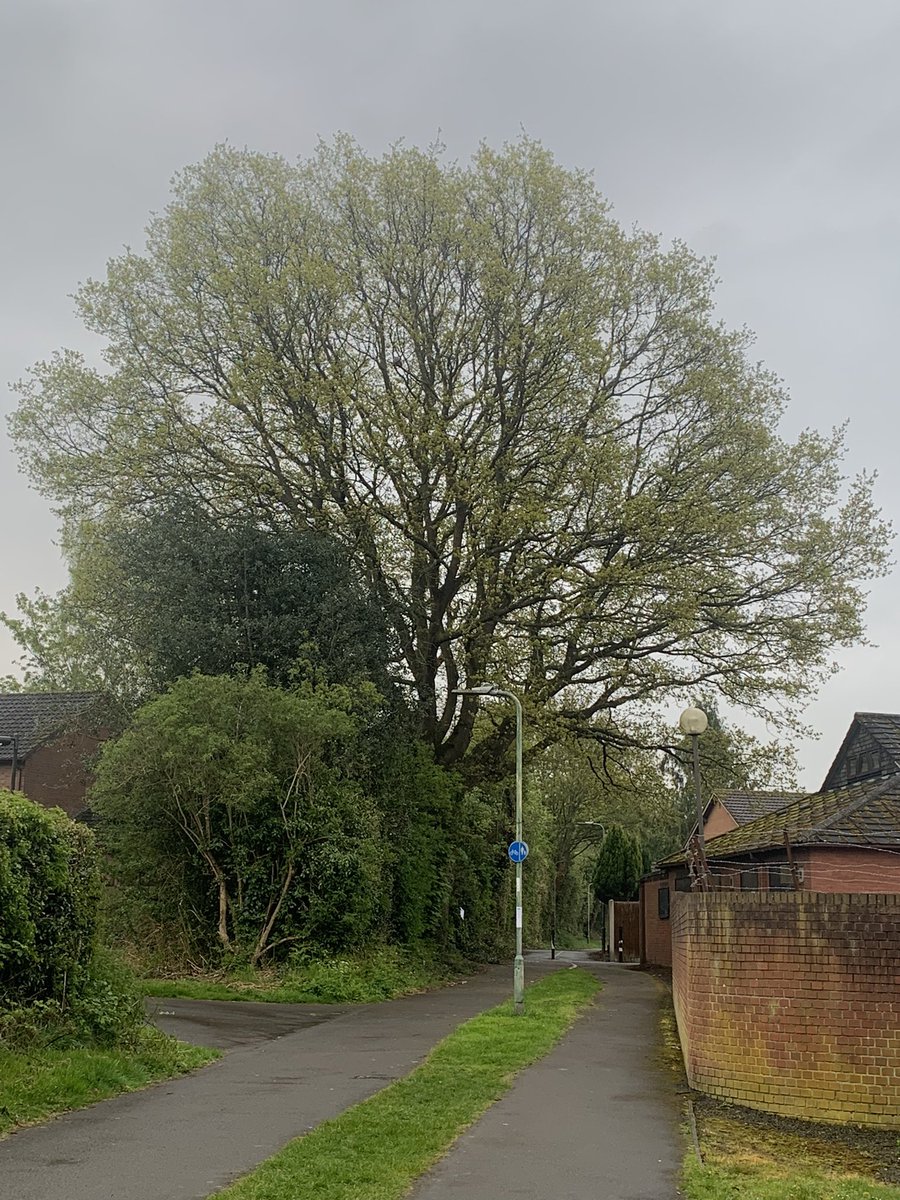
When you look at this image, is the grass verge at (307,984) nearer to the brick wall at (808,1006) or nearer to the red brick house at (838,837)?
the red brick house at (838,837)

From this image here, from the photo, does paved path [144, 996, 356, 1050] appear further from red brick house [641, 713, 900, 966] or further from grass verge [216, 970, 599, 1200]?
red brick house [641, 713, 900, 966]

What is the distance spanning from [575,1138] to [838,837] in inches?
376

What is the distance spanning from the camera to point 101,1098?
11594 mm

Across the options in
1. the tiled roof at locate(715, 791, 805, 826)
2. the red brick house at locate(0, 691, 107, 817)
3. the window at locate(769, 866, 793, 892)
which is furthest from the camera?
the red brick house at locate(0, 691, 107, 817)

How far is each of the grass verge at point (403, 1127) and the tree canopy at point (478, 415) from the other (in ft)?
41.5

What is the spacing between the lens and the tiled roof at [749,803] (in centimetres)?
3678

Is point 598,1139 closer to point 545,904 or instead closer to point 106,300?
point 106,300

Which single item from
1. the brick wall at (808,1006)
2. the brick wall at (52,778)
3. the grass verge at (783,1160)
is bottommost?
the grass verge at (783,1160)

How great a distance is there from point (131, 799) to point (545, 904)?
46437mm

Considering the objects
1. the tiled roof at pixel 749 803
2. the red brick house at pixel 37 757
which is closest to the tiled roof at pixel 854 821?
the tiled roof at pixel 749 803

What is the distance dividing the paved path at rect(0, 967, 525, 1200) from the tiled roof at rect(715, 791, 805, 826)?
66.5 feet

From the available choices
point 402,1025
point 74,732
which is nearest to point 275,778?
point 402,1025

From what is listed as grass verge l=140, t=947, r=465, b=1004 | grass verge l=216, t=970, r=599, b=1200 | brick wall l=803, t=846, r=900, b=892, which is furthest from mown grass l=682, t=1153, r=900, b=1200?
grass verge l=140, t=947, r=465, b=1004

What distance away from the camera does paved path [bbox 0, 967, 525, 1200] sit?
838 cm
